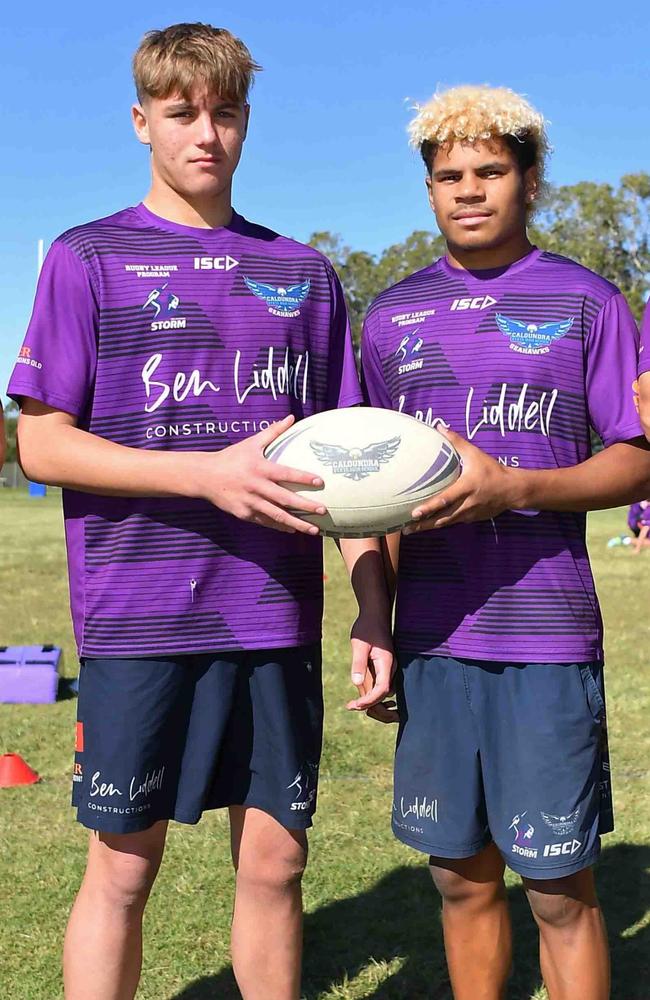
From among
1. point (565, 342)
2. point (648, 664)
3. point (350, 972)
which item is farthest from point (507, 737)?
point (648, 664)

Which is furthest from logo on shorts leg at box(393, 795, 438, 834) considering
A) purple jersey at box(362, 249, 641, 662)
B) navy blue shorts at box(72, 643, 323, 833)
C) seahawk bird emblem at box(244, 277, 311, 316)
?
seahawk bird emblem at box(244, 277, 311, 316)

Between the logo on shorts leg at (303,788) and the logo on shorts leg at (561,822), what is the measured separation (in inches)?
21.4

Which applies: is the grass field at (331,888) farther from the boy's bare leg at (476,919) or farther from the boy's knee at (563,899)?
the boy's knee at (563,899)

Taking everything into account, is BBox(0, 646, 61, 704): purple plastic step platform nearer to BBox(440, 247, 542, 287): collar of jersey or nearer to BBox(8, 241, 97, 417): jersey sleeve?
BBox(8, 241, 97, 417): jersey sleeve

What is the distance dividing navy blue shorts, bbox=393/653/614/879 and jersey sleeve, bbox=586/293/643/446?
23.1 inches

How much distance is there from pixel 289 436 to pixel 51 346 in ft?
1.91

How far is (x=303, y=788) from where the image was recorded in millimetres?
2590

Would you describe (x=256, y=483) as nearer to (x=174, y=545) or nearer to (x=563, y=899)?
(x=174, y=545)

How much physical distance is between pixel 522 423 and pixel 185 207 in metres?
0.96

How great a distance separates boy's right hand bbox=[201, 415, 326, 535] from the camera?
229 cm

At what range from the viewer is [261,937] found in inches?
102

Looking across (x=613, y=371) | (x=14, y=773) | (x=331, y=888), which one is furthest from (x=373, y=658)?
(x=14, y=773)

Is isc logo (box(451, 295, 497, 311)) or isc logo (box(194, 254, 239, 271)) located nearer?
isc logo (box(194, 254, 239, 271))

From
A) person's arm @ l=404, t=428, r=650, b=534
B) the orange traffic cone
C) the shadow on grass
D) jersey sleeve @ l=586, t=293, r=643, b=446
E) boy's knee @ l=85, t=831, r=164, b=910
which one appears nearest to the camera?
person's arm @ l=404, t=428, r=650, b=534
